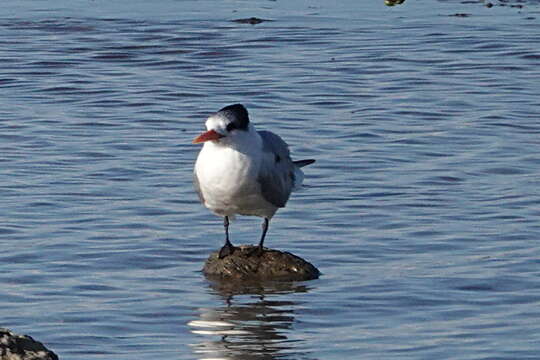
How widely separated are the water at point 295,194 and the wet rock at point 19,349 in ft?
3.76

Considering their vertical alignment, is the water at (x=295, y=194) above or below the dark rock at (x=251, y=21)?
below

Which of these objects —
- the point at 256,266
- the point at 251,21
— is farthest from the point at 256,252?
the point at 251,21

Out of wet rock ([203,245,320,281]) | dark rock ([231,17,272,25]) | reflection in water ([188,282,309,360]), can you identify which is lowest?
reflection in water ([188,282,309,360])

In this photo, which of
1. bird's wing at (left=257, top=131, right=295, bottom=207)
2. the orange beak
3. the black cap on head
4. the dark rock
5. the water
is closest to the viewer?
the water

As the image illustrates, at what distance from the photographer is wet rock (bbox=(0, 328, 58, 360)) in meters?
7.41

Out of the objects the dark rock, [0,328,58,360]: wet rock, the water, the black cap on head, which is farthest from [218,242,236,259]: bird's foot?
the dark rock

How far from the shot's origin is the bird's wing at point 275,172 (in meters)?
10.5

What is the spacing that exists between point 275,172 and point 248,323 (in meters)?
1.27

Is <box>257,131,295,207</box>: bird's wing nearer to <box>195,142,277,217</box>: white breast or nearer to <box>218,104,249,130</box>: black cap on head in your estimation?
<box>195,142,277,217</box>: white breast

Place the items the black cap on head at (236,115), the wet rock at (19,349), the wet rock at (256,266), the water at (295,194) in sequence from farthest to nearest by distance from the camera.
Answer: the wet rock at (256,266), the black cap on head at (236,115), the water at (295,194), the wet rock at (19,349)

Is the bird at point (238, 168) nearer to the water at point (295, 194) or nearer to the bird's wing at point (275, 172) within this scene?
the bird's wing at point (275, 172)

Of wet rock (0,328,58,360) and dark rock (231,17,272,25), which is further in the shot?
dark rock (231,17,272,25)

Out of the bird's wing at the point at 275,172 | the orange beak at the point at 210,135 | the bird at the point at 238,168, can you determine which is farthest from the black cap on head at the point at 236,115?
the bird's wing at the point at 275,172

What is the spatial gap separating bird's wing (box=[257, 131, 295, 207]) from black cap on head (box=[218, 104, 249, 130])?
44 centimetres
